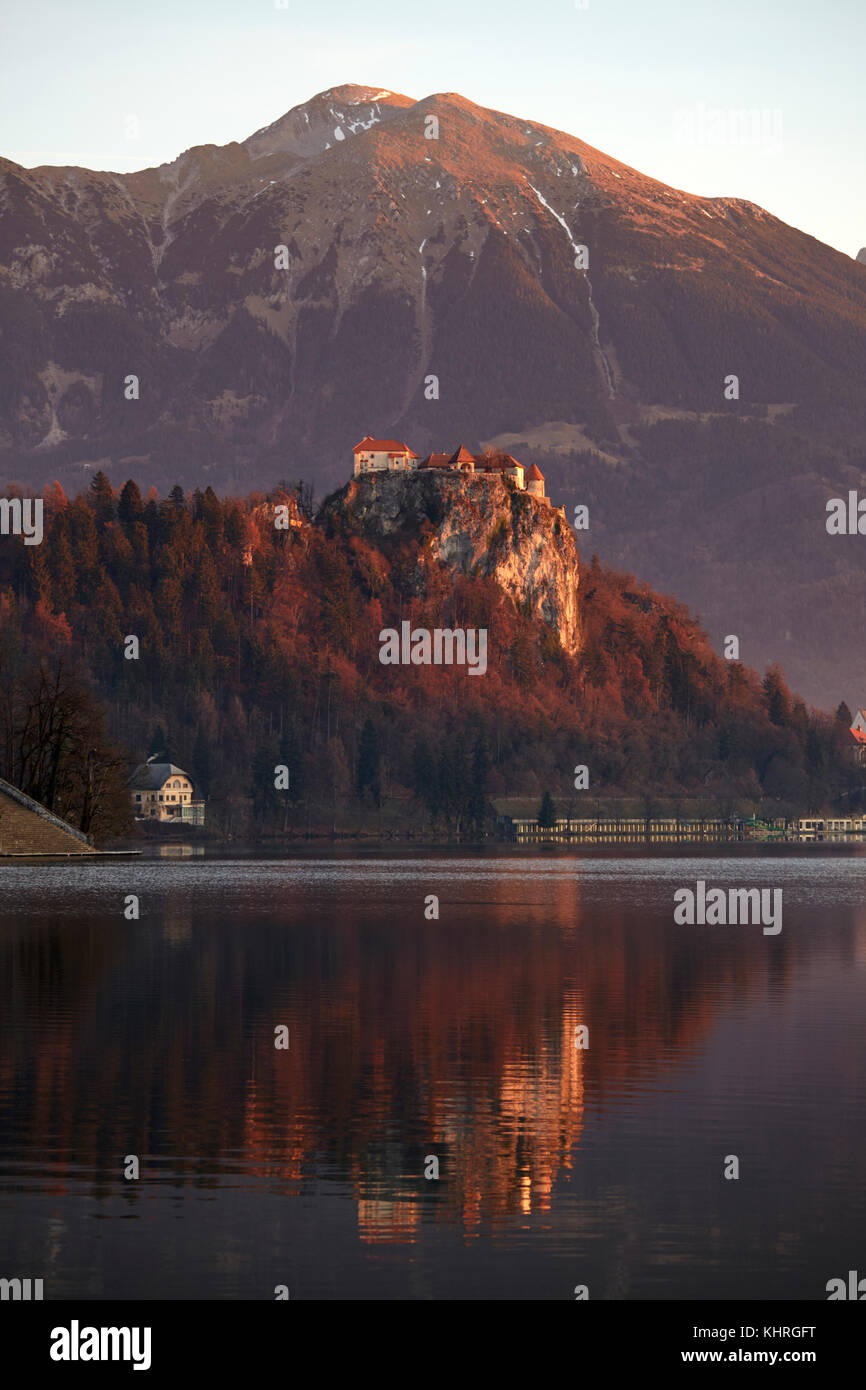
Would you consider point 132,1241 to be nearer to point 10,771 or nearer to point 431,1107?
point 431,1107

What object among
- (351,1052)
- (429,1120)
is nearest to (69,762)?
(351,1052)

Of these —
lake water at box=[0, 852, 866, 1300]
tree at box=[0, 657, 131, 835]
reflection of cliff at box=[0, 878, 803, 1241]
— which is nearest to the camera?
lake water at box=[0, 852, 866, 1300]

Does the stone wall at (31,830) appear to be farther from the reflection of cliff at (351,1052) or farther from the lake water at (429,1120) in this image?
the lake water at (429,1120)

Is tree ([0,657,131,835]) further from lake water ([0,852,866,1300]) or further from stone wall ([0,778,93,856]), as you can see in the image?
lake water ([0,852,866,1300])

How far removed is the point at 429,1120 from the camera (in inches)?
1345

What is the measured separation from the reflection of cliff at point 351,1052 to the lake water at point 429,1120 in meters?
0.11

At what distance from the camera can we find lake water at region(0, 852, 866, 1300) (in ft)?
82.6

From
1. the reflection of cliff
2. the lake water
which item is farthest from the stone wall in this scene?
the lake water

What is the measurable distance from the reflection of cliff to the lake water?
4.4 inches

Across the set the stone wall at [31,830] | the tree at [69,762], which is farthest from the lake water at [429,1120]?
the tree at [69,762]

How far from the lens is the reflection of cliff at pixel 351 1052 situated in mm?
30328

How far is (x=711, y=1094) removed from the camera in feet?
122

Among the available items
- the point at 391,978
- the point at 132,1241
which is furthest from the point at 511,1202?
the point at 391,978

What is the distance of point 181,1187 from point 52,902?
69.5 meters
